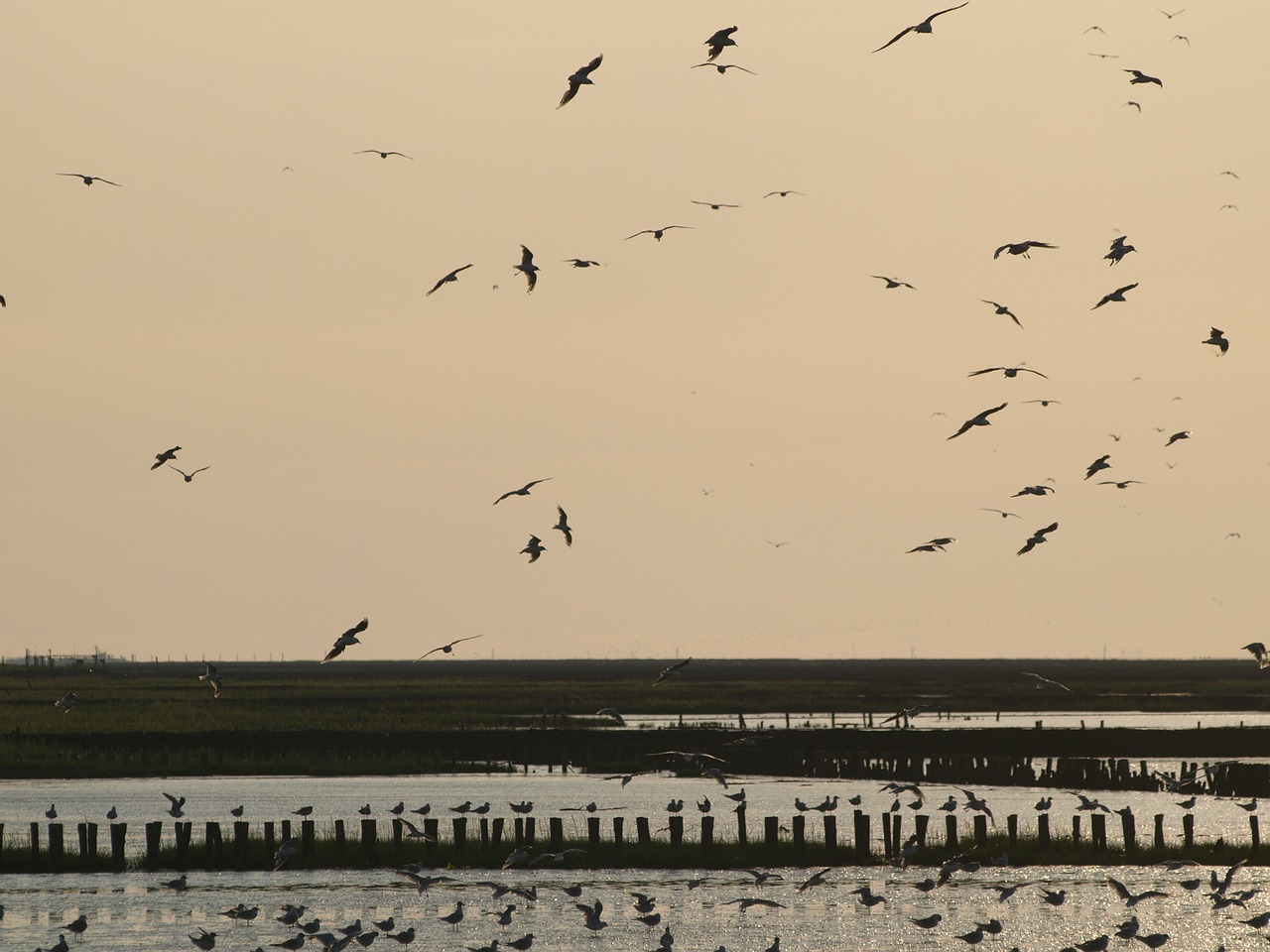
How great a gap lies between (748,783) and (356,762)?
17.8m

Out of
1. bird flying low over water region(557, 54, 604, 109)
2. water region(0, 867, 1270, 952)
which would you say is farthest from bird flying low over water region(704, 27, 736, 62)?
water region(0, 867, 1270, 952)

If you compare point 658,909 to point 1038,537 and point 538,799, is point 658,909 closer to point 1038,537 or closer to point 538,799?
point 1038,537

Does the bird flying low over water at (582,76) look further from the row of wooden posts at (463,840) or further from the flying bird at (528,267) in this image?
the row of wooden posts at (463,840)

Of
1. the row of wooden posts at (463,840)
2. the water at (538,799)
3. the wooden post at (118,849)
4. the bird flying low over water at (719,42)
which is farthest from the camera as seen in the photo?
the water at (538,799)

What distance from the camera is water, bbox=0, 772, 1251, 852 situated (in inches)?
2415

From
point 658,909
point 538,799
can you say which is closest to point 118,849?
point 658,909

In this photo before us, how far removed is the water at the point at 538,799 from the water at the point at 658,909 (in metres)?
6.14

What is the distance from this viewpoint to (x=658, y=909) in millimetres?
44688

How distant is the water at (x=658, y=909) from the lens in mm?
41469

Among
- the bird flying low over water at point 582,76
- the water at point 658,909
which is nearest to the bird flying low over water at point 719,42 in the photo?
the bird flying low over water at point 582,76

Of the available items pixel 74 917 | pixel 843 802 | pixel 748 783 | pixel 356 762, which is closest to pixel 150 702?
pixel 356 762

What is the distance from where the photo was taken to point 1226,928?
144 ft

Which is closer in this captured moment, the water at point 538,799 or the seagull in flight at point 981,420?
the seagull in flight at point 981,420

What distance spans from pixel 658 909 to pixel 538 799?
24721 millimetres
